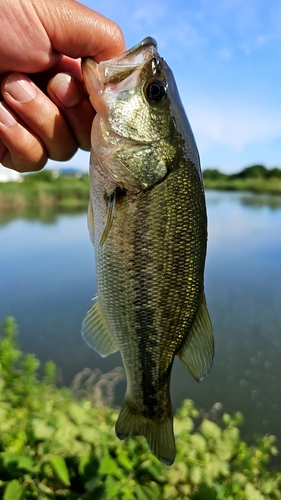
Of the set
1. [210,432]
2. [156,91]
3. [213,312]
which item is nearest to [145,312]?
[156,91]

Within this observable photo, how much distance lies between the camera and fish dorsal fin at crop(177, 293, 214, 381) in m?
1.70

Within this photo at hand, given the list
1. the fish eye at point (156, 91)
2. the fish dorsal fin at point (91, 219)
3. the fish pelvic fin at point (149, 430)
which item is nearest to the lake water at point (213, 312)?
the fish pelvic fin at point (149, 430)

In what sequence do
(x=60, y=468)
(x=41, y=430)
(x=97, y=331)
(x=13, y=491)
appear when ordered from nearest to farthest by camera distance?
(x=97, y=331)
(x=13, y=491)
(x=60, y=468)
(x=41, y=430)

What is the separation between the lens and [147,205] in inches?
63.1

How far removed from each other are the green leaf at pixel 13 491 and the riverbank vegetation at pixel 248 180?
43410 mm

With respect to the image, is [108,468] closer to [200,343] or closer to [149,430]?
[149,430]

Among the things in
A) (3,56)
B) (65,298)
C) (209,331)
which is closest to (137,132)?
(3,56)

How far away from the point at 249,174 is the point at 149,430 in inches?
2326

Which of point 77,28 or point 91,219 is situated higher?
point 77,28

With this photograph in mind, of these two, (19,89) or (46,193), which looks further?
(46,193)

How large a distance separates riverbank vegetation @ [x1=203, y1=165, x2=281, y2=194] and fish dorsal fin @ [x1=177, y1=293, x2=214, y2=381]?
143 ft

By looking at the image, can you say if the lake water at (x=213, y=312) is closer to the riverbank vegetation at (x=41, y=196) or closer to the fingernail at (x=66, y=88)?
the fingernail at (x=66, y=88)

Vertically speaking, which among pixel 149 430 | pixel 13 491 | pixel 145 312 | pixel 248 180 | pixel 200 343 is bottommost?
pixel 13 491

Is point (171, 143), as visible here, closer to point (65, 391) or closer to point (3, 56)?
point (3, 56)
